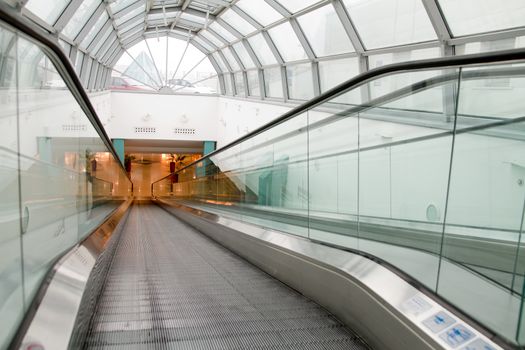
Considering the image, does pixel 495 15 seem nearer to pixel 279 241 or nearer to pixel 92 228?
pixel 279 241

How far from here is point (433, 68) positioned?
88.2 inches

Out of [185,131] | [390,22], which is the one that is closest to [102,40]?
[185,131]

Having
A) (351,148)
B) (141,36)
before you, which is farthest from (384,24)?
(141,36)

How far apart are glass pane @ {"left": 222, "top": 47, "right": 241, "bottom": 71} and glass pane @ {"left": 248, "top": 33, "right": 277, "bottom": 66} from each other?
356 cm

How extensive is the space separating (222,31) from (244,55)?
4.52 ft

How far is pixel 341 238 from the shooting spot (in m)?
3.38

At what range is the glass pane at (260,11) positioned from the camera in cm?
1425

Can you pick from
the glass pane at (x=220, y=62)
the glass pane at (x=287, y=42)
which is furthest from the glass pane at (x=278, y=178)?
the glass pane at (x=220, y=62)

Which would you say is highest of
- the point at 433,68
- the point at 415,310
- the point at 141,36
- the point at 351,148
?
the point at 141,36

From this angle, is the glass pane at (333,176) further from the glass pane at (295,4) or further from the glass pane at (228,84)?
the glass pane at (228,84)

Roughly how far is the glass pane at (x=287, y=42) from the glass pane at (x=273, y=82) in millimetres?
1151

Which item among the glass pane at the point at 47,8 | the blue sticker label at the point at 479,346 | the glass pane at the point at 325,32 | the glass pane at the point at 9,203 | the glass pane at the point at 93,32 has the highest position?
the glass pane at the point at 93,32

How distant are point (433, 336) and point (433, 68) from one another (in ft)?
4.09

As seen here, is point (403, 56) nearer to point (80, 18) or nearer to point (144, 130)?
point (80, 18)
